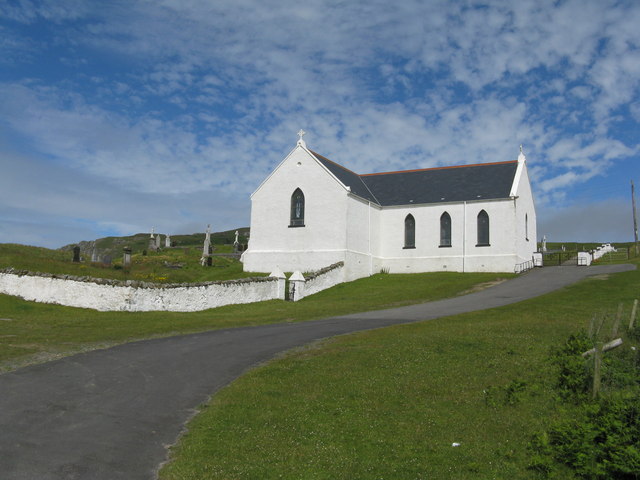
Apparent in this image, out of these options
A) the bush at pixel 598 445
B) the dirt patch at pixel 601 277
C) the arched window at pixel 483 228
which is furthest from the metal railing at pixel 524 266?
the bush at pixel 598 445

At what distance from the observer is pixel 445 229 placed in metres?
47.0

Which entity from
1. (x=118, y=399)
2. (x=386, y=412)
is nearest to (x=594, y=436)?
(x=386, y=412)

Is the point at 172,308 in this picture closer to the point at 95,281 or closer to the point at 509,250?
the point at 95,281

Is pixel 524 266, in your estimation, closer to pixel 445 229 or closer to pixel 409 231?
pixel 445 229

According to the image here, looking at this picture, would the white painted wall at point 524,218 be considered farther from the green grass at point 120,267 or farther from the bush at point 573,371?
the bush at point 573,371

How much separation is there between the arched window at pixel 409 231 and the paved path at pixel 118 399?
2676cm

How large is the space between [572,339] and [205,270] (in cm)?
3647

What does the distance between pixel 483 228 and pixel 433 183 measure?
7041 mm

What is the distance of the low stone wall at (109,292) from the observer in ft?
89.4

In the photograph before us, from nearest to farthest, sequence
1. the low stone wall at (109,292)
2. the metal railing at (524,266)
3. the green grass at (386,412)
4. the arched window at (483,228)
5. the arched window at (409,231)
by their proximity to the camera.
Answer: the green grass at (386,412)
the low stone wall at (109,292)
the metal railing at (524,266)
the arched window at (483,228)
the arched window at (409,231)

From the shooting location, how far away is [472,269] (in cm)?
4497

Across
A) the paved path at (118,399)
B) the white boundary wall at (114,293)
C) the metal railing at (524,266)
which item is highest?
the metal railing at (524,266)

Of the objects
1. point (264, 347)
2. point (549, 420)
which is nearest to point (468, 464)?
point (549, 420)

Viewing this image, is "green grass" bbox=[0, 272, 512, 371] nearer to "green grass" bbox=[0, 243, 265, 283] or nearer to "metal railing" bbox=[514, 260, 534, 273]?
"metal railing" bbox=[514, 260, 534, 273]
